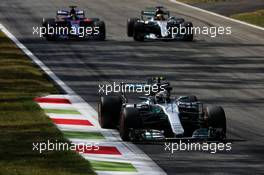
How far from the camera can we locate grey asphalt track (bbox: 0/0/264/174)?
2014 centimetres

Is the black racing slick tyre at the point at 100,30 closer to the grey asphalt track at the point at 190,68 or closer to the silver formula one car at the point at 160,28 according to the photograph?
the grey asphalt track at the point at 190,68

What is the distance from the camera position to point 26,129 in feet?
74.3

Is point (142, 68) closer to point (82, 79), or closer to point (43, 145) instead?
point (82, 79)

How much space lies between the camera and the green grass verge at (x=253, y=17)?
52.2 m

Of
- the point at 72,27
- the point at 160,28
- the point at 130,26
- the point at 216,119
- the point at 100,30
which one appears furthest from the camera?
the point at 130,26

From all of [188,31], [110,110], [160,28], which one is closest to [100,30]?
[160,28]

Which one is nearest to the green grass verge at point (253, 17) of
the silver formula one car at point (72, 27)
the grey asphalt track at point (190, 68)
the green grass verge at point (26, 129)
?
the grey asphalt track at point (190, 68)

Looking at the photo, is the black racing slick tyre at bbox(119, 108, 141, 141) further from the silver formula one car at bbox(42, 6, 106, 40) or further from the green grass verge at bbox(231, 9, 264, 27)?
the green grass verge at bbox(231, 9, 264, 27)

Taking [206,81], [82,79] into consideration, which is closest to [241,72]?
[206,81]

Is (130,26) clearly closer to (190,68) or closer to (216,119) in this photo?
(190,68)

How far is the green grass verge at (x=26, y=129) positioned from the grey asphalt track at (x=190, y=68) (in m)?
1.33

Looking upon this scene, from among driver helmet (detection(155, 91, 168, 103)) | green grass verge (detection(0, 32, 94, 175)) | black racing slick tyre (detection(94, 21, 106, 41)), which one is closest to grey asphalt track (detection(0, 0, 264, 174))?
black racing slick tyre (detection(94, 21, 106, 41))

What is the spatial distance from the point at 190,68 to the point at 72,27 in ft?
27.1

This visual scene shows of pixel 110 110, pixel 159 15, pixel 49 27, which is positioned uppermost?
pixel 110 110
